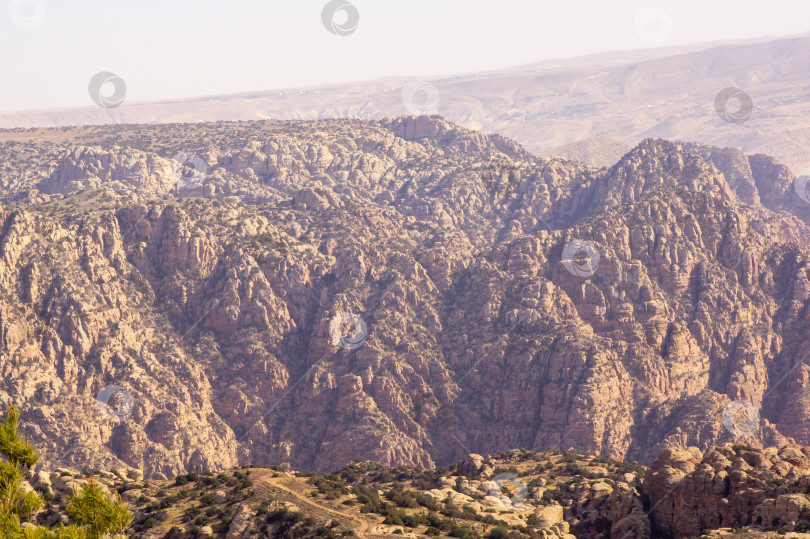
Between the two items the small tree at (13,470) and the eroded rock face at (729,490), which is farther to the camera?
the eroded rock face at (729,490)

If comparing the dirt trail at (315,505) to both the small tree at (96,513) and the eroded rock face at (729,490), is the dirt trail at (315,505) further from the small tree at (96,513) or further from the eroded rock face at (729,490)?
the small tree at (96,513)

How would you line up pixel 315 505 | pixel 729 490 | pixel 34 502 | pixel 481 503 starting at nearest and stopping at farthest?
1. pixel 34 502
2. pixel 315 505
3. pixel 729 490
4. pixel 481 503

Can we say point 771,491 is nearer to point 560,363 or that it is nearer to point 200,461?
point 560,363

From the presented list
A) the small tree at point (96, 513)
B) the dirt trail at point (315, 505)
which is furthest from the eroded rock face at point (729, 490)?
the small tree at point (96, 513)

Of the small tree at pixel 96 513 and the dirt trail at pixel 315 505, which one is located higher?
the small tree at pixel 96 513

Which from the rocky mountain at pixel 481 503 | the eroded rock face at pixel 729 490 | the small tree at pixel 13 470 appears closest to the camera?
the small tree at pixel 13 470

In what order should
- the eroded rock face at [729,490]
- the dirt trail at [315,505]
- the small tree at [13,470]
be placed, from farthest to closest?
the eroded rock face at [729,490] → the dirt trail at [315,505] → the small tree at [13,470]

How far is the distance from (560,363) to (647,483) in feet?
275

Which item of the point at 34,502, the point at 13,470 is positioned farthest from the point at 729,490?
the point at 13,470

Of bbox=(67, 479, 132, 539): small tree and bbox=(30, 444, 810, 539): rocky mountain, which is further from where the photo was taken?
bbox=(30, 444, 810, 539): rocky mountain

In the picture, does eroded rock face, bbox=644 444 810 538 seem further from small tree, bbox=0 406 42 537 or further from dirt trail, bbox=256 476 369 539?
small tree, bbox=0 406 42 537

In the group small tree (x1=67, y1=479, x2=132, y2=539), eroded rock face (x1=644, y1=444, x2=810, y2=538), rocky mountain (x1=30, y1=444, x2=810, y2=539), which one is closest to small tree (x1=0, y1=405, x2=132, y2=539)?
small tree (x1=67, y1=479, x2=132, y2=539)

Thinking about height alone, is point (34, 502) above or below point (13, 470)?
below

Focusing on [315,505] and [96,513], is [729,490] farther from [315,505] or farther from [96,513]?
[96,513]
